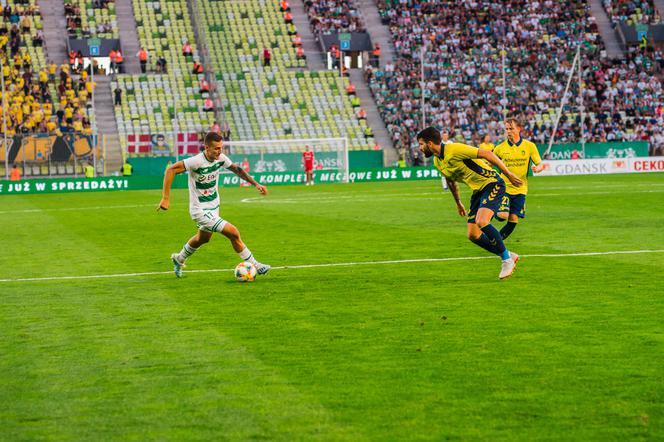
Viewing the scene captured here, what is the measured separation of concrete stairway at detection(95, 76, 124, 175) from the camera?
183ft

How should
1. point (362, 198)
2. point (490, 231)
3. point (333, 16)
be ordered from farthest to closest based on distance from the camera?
point (333, 16) → point (362, 198) → point (490, 231)

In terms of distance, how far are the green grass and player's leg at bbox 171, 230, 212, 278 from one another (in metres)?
0.25

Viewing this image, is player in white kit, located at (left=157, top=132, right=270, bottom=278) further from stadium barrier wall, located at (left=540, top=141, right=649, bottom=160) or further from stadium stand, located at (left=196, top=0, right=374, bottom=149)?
stadium barrier wall, located at (left=540, top=141, right=649, bottom=160)

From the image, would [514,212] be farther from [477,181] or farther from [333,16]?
[333,16]

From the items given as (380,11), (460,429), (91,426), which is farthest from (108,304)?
(380,11)

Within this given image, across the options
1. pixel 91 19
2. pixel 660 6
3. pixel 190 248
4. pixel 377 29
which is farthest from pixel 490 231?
pixel 660 6

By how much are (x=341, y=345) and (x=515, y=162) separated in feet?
36.0

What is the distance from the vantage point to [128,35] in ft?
213

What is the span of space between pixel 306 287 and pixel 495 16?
195 ft

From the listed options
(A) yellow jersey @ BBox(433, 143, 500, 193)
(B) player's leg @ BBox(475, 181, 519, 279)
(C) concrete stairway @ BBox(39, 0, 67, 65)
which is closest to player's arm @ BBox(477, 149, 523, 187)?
(A) yellow jersey @ BBox(433, 143, 500, 193)

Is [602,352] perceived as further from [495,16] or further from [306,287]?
[495,16]

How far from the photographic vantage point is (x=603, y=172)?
5603 centimetres

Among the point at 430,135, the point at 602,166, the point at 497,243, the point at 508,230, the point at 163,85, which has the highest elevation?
the point at 430,135

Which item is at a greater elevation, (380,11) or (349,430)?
(380,11)
